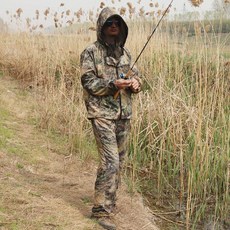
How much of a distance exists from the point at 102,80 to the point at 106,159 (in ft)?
1.82

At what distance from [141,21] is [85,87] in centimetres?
445

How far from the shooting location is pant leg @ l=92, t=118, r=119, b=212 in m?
3.17

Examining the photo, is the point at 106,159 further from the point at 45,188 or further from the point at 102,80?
the point at 45,188

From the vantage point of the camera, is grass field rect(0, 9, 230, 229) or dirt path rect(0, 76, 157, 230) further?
grass field rect(0, 9, 230, 229)

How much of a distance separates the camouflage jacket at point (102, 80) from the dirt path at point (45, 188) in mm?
786

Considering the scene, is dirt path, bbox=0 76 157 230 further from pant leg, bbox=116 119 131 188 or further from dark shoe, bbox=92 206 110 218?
pant leg, bbox=116 119 131 188

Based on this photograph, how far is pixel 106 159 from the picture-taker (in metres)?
3.17

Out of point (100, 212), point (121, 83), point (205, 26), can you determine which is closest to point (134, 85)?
point (121, 83)

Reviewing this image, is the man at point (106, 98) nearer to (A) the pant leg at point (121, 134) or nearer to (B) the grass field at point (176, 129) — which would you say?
(A) the pant leg at point (121, 134)

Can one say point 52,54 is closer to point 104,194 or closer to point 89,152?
point 89,152

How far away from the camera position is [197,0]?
3773 mm

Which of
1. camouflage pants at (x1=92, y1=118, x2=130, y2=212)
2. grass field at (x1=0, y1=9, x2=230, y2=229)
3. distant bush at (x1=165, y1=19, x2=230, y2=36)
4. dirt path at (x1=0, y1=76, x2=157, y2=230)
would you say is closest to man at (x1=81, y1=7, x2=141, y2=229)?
camouflage pants at (x1=92, y1=118, x2=130, y2=212)

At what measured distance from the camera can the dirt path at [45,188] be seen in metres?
3.20

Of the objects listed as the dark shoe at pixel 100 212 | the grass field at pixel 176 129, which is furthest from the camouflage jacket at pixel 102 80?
the grass field at pixel 176 129
